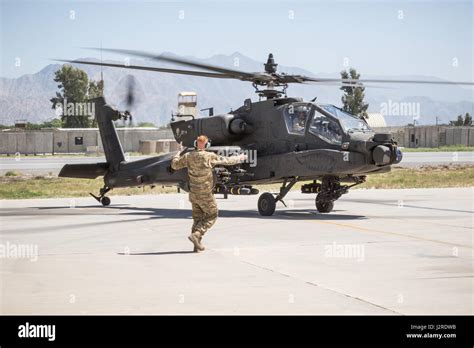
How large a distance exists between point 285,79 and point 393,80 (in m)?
3.05

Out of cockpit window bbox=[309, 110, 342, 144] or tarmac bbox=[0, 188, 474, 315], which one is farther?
cockpit window bbox=[309, 110, 342, 144]

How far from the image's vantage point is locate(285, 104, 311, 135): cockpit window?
19.0 metres

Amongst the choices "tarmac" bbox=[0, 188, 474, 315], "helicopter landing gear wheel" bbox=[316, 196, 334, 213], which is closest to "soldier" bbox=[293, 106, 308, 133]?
"helicopter landing gear wheel" bbox=[316, 196, 334, 213]

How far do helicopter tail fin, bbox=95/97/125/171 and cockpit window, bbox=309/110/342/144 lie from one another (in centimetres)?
691

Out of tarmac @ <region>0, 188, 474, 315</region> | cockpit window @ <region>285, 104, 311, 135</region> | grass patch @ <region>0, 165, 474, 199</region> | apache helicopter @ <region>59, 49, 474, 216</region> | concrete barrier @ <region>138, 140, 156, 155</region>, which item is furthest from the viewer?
concrete barrier @ <region>138, 140, 156, 155</region>

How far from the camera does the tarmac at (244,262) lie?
28.7 ft

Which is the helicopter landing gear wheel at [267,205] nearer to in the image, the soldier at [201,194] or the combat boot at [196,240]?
the soldier at [201,194]

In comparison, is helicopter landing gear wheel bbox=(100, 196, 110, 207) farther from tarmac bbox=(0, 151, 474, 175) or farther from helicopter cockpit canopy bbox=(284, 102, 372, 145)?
tarmac bbox=(0, 151, 474, 175)

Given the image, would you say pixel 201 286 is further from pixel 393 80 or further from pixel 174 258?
pixel 393 80

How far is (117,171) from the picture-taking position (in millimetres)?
22984

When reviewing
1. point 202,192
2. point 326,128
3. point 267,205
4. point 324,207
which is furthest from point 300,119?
point 202,192

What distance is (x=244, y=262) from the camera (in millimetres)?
11906

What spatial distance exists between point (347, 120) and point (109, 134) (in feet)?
27.4
